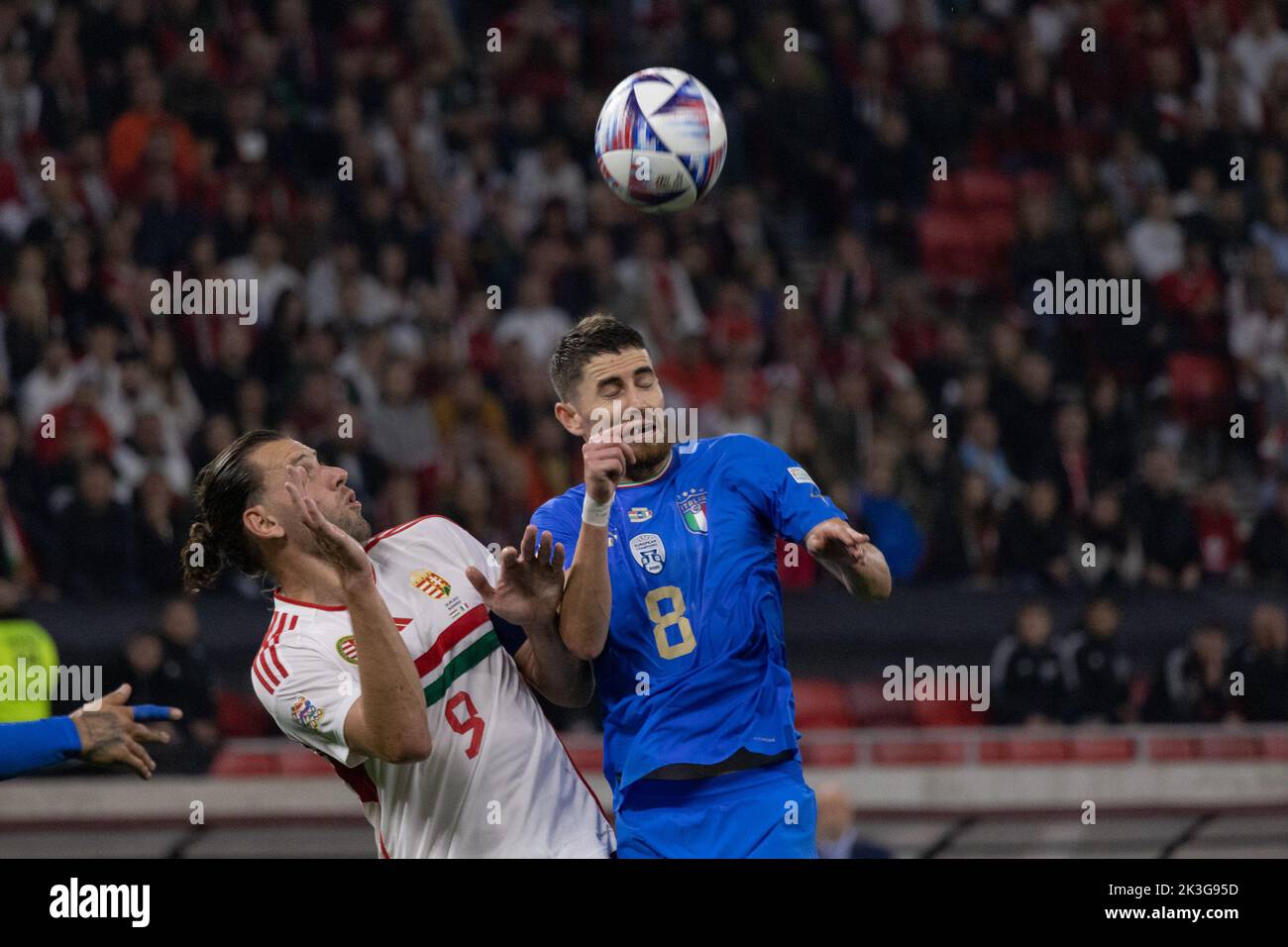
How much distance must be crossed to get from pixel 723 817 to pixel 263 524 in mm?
1429

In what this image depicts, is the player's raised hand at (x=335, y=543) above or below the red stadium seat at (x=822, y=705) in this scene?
above

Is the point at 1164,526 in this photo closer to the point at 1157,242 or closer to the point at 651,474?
the point at 1157,242

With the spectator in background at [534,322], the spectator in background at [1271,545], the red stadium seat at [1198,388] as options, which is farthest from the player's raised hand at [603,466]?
the red stadium seat at [1198,388]

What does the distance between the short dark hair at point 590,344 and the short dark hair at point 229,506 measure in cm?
82

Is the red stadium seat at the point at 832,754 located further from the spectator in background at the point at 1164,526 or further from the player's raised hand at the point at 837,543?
the player's raised hand at the point at 837,543

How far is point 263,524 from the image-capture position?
4734 millimetres

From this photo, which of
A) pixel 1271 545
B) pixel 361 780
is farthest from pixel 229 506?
pixel 1271 545

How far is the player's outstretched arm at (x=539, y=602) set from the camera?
4.47 metres

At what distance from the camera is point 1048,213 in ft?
41.5

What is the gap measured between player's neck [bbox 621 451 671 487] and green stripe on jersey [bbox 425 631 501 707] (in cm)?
56

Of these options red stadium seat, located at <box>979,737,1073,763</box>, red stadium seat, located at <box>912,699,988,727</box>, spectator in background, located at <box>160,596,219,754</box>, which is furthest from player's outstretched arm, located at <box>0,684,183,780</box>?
red stadium seat, located at <box>912,699,988,727</box>

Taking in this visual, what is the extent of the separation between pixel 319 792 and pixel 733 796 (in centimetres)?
508

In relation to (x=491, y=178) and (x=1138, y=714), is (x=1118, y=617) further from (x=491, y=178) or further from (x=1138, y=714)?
(x=491, y=178)
